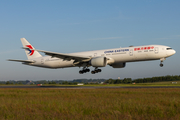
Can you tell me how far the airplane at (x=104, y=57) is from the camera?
35.5 metres

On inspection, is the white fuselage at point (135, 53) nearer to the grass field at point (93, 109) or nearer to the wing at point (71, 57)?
the wing at point (71, 57)

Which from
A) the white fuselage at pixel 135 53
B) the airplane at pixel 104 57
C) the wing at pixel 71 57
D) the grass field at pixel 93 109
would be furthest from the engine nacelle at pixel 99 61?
the grass field at pixel 93 109

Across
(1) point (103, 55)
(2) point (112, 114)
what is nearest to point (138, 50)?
(1) point (103, 55)

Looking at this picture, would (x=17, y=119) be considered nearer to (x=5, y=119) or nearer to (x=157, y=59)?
(x=5, y=119)

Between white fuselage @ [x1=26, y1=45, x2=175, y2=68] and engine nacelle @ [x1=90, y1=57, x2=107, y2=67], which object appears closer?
white fuselage @ [x1=26, y1=45, x2=175, y2=68]

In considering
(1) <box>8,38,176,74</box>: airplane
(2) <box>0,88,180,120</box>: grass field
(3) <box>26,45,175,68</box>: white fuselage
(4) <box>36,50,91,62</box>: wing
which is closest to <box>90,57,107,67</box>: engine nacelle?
(1) <box>8,38,176,74</box>: airplane

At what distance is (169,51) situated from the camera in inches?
1382

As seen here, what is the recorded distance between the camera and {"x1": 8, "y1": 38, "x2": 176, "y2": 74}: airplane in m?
35.5

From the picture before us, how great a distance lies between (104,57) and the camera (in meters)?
38.2

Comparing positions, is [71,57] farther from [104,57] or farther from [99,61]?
[104,57]

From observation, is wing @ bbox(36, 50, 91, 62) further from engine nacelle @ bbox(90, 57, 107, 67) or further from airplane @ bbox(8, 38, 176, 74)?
engine nacelle @ bbox(90, 57, 107, 67)

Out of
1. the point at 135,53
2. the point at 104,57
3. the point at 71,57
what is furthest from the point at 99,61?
the point at 135,53

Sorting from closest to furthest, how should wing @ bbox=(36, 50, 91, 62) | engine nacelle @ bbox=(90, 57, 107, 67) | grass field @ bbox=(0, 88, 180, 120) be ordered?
grass field @ bbox=(0, 88, 180, 120) < engine nacelle @ bbox=(90, 57, 107, 67) < wing @ bbox=(36, 50, 91, 62)

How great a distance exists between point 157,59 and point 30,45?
29904mm
